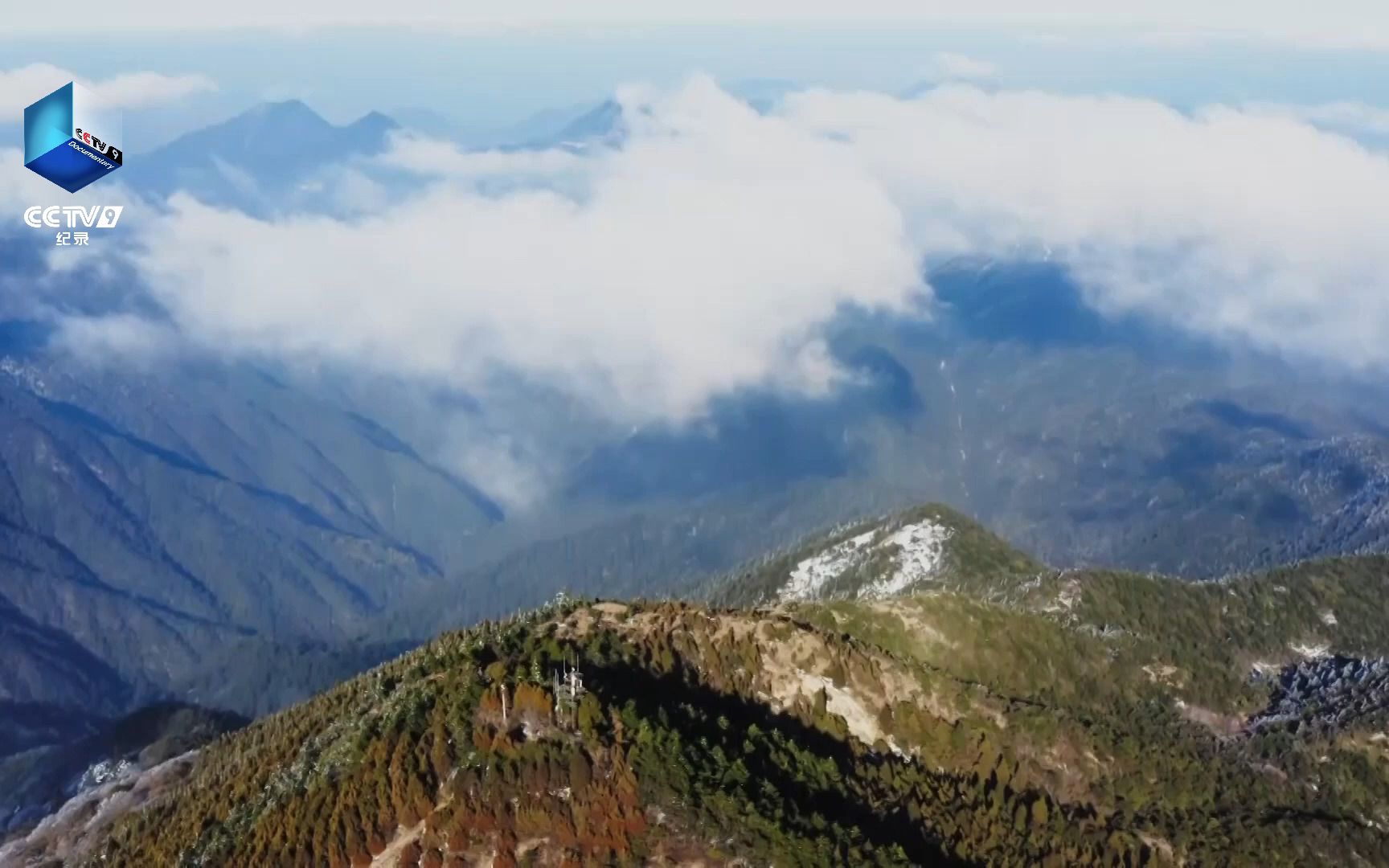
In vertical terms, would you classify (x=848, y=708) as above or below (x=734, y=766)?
below

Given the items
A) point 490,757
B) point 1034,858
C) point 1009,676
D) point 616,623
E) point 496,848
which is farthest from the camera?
point 1009,676

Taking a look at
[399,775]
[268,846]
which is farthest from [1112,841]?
[268,846]

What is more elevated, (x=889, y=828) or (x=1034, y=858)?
(x=889, y=828)

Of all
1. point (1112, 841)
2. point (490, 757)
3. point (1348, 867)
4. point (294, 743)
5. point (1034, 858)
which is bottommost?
point (1348, 867)

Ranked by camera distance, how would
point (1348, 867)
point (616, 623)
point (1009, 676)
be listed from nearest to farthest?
point (616, 623)
point (1348, 867)
point (1009, 676)

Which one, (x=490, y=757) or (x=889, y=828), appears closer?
(x=490, y=757)

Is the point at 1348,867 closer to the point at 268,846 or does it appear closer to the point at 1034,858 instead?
the point at 1034,858

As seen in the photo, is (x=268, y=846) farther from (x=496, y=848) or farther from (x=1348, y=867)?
(x=1348, y=867)

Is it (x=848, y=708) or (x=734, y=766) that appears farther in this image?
(x=848, y=708)

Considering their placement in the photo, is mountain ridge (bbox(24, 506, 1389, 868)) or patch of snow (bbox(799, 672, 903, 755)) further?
patch of snow (bbox(799, 672, 903, 755))

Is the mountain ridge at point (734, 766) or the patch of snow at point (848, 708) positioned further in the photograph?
the patch of snow at point (848, 708)
